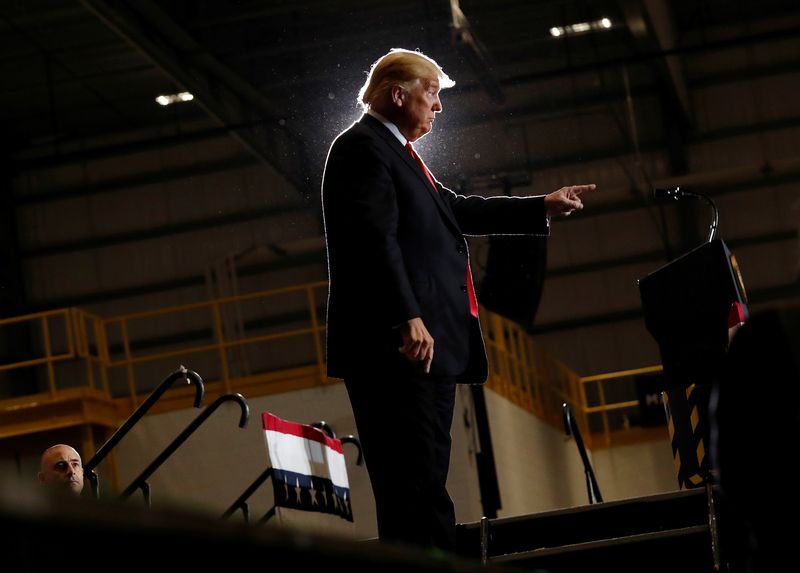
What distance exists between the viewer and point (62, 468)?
4609mm

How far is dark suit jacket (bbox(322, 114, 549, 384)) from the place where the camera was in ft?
8.37

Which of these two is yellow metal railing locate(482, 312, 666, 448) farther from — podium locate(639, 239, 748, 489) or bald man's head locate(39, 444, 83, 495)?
podium locate(639, 239, 748, 489)

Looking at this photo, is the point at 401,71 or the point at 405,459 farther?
the point at 401,71

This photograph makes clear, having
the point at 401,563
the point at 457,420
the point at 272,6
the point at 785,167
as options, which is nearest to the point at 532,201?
the point at 401,563

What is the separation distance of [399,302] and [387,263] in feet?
0.26

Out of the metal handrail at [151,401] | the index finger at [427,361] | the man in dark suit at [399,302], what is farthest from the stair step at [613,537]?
the metal handrail at [151,401]

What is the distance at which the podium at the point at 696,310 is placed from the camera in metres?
3.25

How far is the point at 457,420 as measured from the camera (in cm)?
870

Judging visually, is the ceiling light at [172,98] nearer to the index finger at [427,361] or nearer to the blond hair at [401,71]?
the blond hair at [401,71]

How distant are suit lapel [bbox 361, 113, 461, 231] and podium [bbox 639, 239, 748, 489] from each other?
711 millimetres

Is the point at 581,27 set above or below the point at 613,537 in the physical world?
above

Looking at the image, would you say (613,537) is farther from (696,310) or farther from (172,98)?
(172,98)

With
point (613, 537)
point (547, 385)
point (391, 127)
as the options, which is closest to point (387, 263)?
point (391, 127)

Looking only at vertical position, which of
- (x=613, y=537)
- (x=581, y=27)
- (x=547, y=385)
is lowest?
(x=613, y=537)
